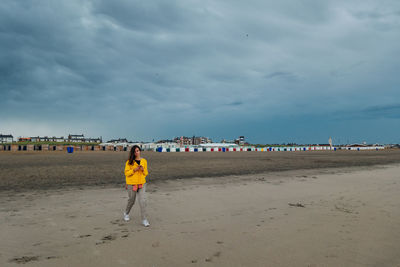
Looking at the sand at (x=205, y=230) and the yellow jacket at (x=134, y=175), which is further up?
the yellow jacket at (x=134, y=175)

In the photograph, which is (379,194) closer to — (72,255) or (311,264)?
(311,264)

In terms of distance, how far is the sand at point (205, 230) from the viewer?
422cm

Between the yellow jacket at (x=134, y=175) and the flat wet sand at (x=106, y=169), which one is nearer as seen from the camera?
the yellow jacket at (x=134, y=175)

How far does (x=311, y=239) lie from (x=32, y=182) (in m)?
12.9

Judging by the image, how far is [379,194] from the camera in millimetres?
9492

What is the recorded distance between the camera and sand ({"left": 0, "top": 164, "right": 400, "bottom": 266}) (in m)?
4.22

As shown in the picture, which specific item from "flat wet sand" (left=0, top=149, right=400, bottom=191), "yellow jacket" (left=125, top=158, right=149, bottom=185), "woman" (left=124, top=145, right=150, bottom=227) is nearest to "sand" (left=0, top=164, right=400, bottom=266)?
"woman" (left=124, top=145, right=150, bottom=227)

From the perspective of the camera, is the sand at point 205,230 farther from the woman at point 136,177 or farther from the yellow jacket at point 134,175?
the yellow jacket at point 134,175

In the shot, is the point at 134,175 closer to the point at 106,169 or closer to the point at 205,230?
the point at 205,230

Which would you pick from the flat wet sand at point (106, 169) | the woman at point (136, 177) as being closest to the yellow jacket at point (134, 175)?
the woman at point (136, 177)

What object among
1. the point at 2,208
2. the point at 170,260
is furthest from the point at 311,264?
the point at 2,208

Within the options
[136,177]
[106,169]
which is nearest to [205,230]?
[136,177]

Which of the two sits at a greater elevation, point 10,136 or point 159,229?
point 10,136

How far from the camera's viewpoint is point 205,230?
222 inches
